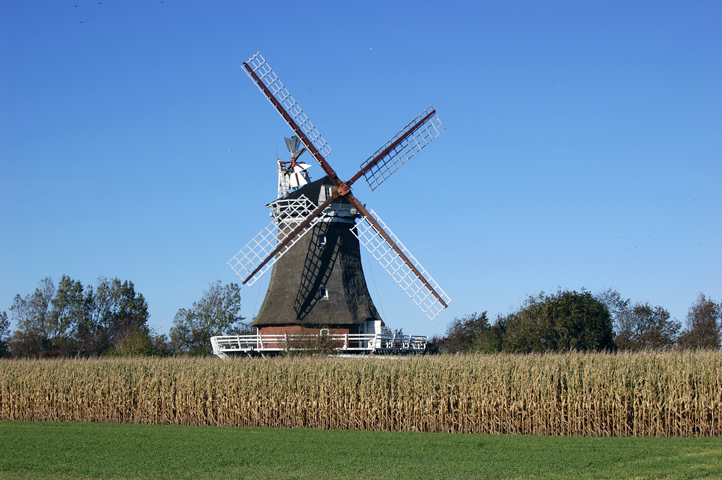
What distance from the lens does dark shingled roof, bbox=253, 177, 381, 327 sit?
29.6 metres

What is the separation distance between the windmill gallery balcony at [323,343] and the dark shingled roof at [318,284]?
3.20 ft

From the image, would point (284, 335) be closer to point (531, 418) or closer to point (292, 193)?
point (292, 193)

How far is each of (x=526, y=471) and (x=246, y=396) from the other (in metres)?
9.12

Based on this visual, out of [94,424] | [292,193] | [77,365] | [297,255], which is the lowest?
[94,424]

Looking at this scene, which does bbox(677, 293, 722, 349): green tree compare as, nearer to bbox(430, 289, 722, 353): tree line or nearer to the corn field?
bbox(430, 289, 722, 353): tree line

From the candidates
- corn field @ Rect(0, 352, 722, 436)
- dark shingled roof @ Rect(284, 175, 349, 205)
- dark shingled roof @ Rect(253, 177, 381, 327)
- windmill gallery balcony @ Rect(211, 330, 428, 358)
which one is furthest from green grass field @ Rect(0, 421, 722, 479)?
dark shingled roof @ Rect(284, 175, 349, 205)

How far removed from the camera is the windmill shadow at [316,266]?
29.8 meters

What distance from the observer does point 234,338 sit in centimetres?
2931

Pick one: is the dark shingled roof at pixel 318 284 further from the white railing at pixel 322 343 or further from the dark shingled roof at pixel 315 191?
the white railing at pixel 322 343

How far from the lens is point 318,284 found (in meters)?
30.1

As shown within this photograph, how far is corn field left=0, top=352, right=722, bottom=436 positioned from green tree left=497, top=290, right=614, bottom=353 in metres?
12.6

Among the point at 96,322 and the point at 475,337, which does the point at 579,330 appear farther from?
the point at 96,322

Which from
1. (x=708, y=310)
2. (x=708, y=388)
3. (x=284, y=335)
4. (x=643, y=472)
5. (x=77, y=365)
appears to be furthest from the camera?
(x=708, y=310)

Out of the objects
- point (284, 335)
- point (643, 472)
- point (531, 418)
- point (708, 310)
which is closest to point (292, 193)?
point (284, 335)
